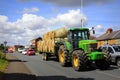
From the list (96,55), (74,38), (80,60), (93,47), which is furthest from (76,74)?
(74,38)

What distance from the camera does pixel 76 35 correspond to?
26.5m

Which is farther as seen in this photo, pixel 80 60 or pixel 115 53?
pixel 115 53

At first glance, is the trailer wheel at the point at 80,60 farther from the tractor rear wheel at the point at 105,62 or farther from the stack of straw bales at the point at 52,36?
the stack of straw bales at the point at 52,36

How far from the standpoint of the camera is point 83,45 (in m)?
24.2

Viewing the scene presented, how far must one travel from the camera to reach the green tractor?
72.9 ft

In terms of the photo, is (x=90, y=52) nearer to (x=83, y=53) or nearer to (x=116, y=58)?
(x=83, y=53)

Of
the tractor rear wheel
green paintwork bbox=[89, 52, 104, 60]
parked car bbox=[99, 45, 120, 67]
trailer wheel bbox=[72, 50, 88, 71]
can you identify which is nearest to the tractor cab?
parked car bbox=[99, 45, 120, 67]

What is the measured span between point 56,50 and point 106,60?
904 cm

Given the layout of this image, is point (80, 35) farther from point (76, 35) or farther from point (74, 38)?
point (74, 38)

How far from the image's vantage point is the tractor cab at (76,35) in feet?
85.1

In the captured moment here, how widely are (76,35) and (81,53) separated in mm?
4118

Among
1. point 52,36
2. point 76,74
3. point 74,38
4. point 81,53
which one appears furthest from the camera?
point 52,36

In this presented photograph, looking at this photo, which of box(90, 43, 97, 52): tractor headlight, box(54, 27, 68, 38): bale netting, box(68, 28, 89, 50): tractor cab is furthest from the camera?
box(54, 27, 68, 38): bale netting

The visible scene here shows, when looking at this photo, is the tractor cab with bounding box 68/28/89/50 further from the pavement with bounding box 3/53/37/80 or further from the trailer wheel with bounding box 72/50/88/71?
the pavement with bounding box 3/53/37/80
